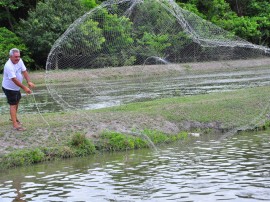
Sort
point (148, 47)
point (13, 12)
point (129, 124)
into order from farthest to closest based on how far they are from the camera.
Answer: point (13, 12)
point (148, 47)
point (129, 124)

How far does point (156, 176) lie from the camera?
10438 millimetres

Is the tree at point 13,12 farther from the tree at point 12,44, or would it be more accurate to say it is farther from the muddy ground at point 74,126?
the muddy ground at point 74,126

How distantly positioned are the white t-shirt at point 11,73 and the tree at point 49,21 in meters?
23.2

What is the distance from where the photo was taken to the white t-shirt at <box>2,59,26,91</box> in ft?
A: 41.7

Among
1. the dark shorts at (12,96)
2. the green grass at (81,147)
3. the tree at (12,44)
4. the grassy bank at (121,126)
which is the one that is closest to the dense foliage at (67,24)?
the tree at (12,44)

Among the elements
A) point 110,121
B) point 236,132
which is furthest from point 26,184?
point 236,132

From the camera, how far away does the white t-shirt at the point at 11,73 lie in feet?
41.7

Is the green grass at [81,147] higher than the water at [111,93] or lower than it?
lower

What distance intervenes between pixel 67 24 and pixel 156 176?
27.9 metres

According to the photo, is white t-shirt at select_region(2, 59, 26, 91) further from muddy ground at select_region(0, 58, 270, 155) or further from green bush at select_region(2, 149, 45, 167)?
green bush at select_region(2, 149, 45, 167)

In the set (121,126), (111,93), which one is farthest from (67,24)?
(121,126)

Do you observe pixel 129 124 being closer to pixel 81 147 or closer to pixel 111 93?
pixel 81 147

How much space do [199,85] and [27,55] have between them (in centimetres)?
1473

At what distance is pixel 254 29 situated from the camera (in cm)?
4756
